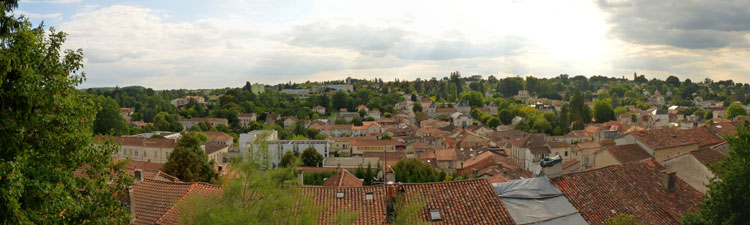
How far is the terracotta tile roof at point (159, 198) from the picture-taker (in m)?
15.1

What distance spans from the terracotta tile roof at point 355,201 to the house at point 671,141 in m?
30.0

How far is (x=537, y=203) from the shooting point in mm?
17062

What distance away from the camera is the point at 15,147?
759 cm

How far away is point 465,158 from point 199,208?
153 feet

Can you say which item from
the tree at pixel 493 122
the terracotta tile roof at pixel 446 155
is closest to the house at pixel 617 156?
the terracotta tile roof at pixel 446 155

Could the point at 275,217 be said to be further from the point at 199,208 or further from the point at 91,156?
the point at 91,156

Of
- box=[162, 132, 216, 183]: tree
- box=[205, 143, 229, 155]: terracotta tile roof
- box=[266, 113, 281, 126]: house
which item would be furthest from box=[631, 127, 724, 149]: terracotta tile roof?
box=[266, 113, 281, 126]: house

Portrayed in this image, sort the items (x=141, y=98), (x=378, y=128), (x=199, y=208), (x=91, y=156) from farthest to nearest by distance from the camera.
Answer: (x=141, y=98) < (x=378, y=128) < (x=199, y=208) < (x=91, y=156)

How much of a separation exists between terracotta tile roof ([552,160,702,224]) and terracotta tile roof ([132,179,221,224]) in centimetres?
1250

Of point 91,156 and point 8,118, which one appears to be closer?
point 8,118

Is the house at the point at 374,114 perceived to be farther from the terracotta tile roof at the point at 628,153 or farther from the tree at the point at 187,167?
the tree at the point at 187,167

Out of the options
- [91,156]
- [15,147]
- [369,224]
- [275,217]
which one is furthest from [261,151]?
[369,224]

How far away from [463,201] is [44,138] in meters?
11.6

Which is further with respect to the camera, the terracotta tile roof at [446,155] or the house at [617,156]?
the terracotta tile roof at [446,155]
